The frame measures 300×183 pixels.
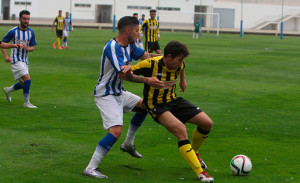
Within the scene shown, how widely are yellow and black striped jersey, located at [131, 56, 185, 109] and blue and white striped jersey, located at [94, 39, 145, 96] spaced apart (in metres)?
0.26

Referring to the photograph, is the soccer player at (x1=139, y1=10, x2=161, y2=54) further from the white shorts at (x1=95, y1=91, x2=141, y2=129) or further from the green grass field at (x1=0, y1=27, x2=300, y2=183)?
the white shorts at (x1=95, y1=91, x2=141, y2=129)

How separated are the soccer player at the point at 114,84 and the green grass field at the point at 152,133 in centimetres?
41

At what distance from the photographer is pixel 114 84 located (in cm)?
754

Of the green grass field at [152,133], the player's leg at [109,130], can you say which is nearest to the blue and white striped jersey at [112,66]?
the player's leg at [109,130]

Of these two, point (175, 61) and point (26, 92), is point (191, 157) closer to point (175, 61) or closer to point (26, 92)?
point (175, 61)

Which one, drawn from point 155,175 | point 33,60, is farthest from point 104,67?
point 33,60

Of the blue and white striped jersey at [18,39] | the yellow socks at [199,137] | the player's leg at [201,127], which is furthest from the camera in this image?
the blue and white striped jersey at [18,39]

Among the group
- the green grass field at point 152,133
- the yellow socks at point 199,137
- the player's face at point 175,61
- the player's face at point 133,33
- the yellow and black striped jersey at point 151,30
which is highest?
the yellow and black striped jersey at point 151,30

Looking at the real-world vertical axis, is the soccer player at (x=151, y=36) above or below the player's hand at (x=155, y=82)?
above

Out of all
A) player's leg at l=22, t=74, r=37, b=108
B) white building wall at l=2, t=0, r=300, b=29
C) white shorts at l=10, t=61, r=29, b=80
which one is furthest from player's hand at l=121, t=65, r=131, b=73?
white building wall at l=2, t=0, r=300, b=29

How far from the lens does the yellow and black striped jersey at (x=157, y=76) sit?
24.5 ft

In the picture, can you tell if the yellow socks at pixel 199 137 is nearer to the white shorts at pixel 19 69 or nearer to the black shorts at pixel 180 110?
the black shorts at pixel 180 110

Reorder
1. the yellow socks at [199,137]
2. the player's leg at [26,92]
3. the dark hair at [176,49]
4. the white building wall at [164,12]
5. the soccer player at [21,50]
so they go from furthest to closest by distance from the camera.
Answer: the white building wall at [164,12] → the soccer player at [21,50] → the player's leg at [26,92] → the yellow socks at [199,137] → the dark hair at [176,49]

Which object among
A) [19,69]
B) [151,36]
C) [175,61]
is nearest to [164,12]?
[151,36]
